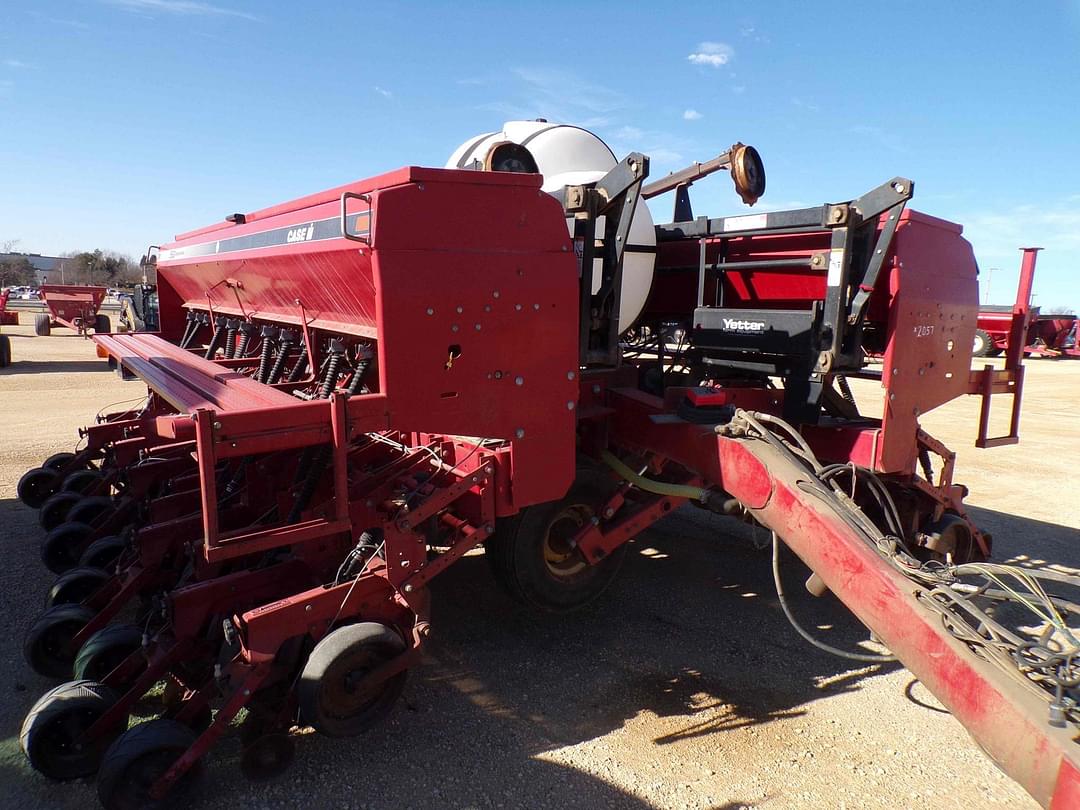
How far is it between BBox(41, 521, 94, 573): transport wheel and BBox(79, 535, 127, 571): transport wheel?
0.91ft

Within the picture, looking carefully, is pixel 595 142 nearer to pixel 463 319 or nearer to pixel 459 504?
pixel 463 319

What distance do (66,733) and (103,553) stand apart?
5.25 feet

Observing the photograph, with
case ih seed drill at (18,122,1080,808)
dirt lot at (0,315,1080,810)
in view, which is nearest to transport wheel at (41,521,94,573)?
case ih seed drill at (18,122,1080,808)

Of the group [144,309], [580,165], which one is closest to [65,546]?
[580,165]

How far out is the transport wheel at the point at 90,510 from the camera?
4.55m

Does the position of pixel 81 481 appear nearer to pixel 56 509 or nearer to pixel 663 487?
pixel 56 509

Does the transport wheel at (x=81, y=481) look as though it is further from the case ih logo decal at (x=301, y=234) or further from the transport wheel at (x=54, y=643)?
the case ih logo decal at (x=301, y=234)

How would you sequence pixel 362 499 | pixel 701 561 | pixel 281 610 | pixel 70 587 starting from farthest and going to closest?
pixel 701 561 → pixel 70 587 → pixel 362 499 → pixel 281 610

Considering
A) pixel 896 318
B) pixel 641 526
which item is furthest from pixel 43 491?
pixel 896 318

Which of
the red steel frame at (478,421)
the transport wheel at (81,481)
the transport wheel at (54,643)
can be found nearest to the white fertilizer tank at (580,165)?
the red steel frame at (478,421)

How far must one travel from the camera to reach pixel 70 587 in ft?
11.8

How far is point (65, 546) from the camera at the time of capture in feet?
14.1

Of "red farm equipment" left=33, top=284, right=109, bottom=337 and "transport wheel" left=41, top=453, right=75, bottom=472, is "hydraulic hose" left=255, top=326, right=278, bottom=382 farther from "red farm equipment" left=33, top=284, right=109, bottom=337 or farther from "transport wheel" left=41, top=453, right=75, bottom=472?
"red farm equipment" left=33, top=284, right=109, bottom=337

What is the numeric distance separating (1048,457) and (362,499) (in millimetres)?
9446
